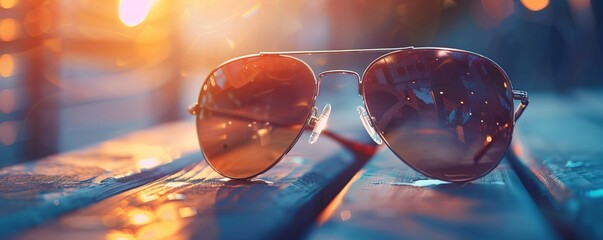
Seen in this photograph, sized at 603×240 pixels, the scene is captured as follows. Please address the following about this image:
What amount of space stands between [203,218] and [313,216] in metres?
0.13

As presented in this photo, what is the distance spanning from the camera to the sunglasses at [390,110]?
881 mm

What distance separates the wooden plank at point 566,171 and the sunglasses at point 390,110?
0.29 ft

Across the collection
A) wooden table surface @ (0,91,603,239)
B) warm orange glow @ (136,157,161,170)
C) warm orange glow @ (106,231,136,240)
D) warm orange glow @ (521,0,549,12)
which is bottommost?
warm orange glow @ (521,0,549,12)

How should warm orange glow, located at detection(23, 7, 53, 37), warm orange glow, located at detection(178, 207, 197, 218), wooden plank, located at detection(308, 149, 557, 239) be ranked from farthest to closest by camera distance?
warm orange glow, located at detection(23, 7, 53, 37) → warm orange glow, located at detection(178, 207, 197, 218) → wooden plank, located at detection(308, 149, 557, 239)

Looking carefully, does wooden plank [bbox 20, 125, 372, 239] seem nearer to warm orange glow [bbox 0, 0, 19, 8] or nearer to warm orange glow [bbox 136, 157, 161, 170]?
warm orange glow [bbox 136, 157, 161, 170]

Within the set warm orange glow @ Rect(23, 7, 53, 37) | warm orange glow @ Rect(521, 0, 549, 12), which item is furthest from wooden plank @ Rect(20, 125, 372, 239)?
warm orange glow @ Rect(521, 0, 549, 12)

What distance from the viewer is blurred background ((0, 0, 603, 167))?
2311 millimetres

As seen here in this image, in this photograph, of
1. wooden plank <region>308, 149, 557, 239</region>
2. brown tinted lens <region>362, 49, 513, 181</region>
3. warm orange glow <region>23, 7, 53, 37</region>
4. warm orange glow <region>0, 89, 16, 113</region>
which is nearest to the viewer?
wooden plank <region>308, 149, 557, 239</region>

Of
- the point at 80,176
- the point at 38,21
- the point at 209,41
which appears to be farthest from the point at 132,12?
the point at 80,176

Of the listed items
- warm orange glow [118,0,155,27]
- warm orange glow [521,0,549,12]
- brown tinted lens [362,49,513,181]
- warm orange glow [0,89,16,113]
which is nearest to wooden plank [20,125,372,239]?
brown tinted lens [362,49,513,181]

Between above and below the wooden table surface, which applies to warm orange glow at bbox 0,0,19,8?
above

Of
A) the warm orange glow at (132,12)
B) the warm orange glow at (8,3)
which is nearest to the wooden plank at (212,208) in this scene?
the warm orange glow at (8,3)

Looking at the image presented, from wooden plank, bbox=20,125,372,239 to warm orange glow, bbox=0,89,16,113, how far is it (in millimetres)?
1913

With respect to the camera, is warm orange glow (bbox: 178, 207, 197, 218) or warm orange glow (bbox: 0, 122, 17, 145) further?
A: warm orange glow (bbox: 0, 122, 17, 145)
